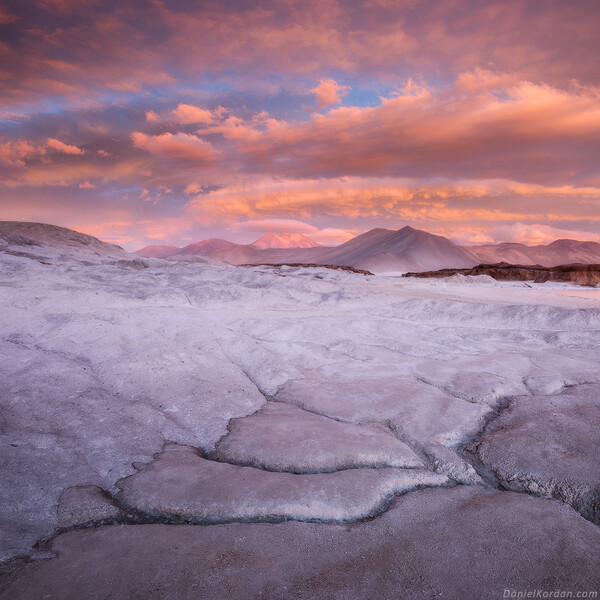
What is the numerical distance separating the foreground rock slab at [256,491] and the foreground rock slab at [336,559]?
0.10 metres

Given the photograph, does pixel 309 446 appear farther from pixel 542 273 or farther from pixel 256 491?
pixel 542 273

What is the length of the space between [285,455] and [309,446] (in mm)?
179

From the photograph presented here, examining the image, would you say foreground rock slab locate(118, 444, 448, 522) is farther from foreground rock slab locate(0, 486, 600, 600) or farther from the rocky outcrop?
the rocky outcrop

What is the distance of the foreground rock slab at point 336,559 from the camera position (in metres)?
1.50

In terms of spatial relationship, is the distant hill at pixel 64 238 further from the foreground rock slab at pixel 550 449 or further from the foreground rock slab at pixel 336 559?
the foreground rock slab at pixel 550 449

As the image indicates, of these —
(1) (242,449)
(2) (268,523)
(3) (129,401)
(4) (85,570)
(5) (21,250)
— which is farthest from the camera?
(5) (21,250)

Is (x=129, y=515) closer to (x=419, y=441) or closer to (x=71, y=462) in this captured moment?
(x=71, y=462)

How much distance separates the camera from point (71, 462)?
7.71 ft

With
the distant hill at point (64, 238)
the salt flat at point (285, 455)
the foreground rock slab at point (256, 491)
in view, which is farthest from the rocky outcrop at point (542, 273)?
the foreground rock slab at point (256, 491)

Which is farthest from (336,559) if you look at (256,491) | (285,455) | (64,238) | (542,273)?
(542,273)

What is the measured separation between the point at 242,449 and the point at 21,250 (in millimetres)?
10656

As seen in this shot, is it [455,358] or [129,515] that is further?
[455,358]

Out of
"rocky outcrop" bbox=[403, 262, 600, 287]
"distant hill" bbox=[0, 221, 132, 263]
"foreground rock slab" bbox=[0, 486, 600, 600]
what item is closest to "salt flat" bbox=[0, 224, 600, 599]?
"foreground rock slab" bbox=[0, 486, 600, 600]

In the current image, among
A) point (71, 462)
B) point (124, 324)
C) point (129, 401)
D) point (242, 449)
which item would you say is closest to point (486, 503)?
point (242, 449)
